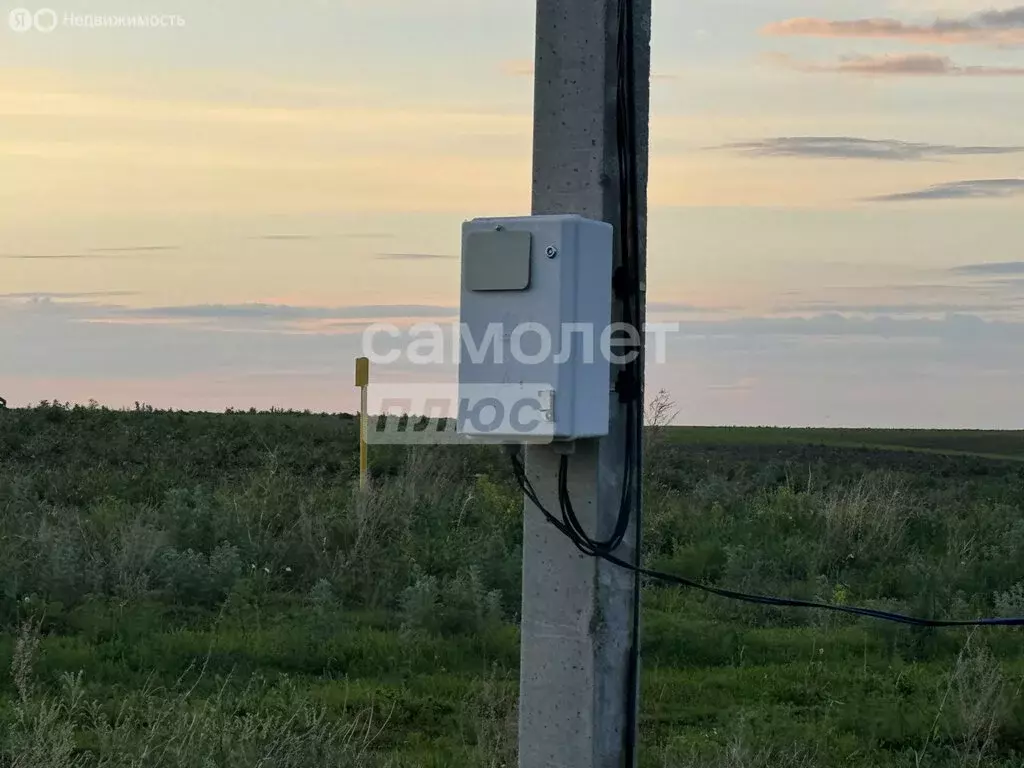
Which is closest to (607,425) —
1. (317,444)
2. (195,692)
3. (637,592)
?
(637,592)

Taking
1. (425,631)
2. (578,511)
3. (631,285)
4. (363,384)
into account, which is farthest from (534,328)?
(363,384)

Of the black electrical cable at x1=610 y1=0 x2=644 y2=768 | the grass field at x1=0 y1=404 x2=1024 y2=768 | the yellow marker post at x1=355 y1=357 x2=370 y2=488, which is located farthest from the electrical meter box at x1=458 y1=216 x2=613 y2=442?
the yellow marker post at x1=355 y1=357 x2=370 y2=488

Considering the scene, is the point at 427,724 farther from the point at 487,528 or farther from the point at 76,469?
the point at 76,469

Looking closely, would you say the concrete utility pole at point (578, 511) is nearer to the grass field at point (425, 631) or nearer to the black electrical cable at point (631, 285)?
the black electrical cable at point (631, 285)

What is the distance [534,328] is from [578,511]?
1.98 feet

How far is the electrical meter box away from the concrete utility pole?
0.17 metres

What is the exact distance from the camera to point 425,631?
28.4ft

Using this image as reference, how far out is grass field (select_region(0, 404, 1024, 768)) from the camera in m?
6.45

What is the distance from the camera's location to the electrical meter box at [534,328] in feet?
12.9

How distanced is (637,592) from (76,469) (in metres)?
16.3

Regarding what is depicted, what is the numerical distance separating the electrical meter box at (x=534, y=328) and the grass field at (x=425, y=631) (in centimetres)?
229

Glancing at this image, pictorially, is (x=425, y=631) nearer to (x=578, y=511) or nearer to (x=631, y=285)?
(x=578, y=511)

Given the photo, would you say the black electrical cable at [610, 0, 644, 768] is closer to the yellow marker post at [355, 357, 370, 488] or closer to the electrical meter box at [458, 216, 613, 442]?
the electrical meter box at [458, 216, 613, 442]

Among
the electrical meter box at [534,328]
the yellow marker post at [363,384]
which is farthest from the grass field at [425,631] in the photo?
the electrical meter box at [534,328]
